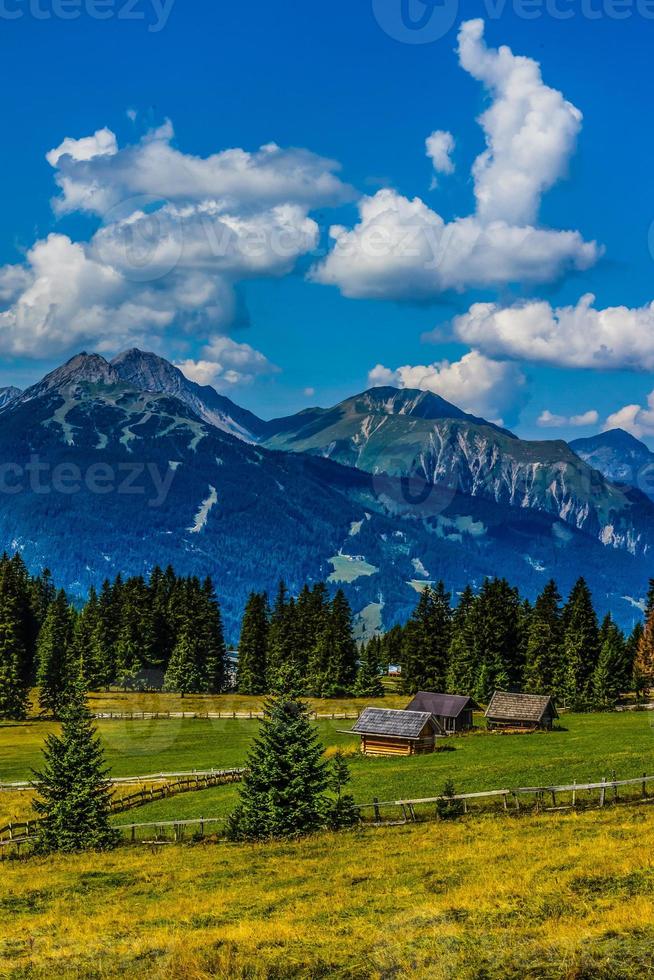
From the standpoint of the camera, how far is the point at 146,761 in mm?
72625

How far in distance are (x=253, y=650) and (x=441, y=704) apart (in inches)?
1818

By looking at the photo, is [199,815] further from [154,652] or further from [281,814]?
[154,652]

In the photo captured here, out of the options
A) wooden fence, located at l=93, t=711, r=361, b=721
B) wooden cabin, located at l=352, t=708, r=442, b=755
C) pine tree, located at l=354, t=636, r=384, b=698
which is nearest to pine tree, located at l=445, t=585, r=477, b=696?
pine tree, located at l=354, t=636, r=384, b=698

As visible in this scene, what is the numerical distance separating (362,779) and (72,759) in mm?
22061

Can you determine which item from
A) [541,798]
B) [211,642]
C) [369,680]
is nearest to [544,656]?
[369,680]

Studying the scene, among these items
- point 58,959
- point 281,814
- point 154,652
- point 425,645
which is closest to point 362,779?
point 281,814

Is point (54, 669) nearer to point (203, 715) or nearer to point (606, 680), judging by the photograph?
point (203, 715)

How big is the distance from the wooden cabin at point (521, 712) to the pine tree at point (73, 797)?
164ft

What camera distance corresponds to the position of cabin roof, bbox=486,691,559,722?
8062 centimetres

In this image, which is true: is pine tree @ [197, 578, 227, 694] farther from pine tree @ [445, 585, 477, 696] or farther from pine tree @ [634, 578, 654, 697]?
pine tree @ [634, 578, 654, 697]

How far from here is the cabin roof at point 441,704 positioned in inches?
3297

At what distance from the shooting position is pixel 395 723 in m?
71.9

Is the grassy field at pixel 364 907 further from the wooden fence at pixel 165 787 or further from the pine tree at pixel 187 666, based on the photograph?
the pine tree at pixel 187 666

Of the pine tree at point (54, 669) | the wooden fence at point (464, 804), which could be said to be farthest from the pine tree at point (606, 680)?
the pine tree at point (54, 669)
